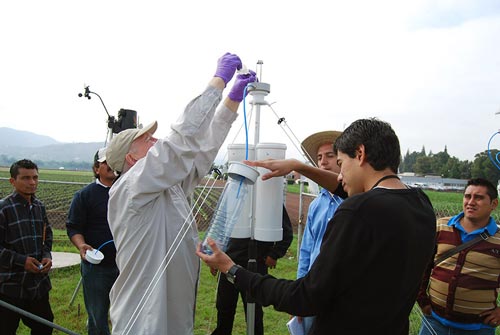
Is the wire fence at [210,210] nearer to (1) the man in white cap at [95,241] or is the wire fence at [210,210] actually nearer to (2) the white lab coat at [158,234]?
(2) the white lab coat at [158,234]

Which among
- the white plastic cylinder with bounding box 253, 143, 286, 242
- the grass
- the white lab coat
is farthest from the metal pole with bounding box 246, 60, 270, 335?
the grass

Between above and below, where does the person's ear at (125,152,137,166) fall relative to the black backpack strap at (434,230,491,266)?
above

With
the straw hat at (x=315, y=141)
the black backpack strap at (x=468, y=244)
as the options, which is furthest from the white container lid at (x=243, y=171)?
the black backpack strap at (x=468, y=244)

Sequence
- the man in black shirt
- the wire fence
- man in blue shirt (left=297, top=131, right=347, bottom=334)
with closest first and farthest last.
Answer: the man in black shirt < man in blue shirt (left=297, top=131, right=347, bottom=334) < the wire fence

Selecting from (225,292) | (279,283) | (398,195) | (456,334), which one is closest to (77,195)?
(225,292)

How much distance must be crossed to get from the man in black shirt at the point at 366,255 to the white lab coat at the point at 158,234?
626 mm

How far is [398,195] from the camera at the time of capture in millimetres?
1248

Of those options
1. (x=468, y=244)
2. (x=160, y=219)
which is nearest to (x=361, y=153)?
(x=160, y=219)

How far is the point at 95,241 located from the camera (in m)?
3.43

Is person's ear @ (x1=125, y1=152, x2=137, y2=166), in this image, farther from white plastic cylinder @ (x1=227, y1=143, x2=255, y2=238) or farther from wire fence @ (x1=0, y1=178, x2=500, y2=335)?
white plastic cylinder @ (x1=227, y1=143, x2=255, y2=238)

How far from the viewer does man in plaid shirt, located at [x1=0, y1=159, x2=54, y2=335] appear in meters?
3.04

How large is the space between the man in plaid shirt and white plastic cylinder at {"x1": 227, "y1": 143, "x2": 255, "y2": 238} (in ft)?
6.64

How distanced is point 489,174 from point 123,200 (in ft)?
48.3

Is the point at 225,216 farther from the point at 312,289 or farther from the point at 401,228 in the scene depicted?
the point at 401,228
